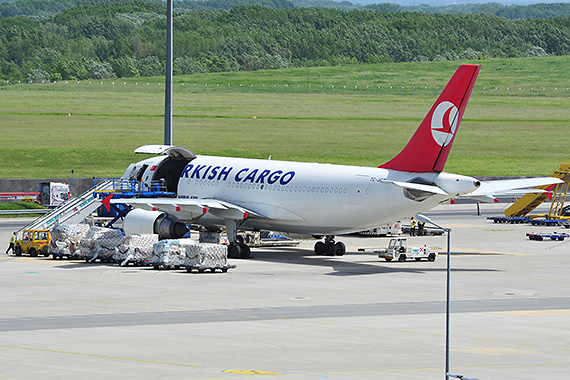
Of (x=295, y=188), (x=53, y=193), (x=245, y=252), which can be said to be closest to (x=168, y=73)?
(x=245, y=252)

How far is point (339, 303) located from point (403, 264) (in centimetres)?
1467

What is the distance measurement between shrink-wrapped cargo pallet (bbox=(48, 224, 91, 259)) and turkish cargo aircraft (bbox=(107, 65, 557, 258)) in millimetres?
2529

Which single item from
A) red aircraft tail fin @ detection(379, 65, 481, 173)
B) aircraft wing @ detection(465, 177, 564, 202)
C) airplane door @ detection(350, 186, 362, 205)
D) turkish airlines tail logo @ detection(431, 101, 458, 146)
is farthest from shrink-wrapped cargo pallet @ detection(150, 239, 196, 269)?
aircraft wing @ detection(465, 177, 564, 202)

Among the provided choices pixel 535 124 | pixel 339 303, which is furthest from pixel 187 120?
pixel 339 303

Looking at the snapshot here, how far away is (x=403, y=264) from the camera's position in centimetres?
5384

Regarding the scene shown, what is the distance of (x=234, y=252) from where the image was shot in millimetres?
56531

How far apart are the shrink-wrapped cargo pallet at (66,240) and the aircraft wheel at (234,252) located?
7.38m

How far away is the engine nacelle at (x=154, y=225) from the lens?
56.0 metres

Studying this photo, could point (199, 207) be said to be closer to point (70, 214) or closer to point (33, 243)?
point (70, 214)

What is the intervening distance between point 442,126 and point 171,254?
538 inches

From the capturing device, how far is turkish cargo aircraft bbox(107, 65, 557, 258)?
4966cm

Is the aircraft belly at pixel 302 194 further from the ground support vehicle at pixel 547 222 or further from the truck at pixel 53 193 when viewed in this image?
the ground support vehicle at pixel 547 222

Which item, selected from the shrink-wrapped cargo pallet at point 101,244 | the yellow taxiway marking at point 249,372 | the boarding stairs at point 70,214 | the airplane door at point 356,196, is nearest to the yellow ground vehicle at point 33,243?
the boarding stairs at point 70,214

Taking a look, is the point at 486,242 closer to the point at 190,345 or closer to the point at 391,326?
the point at 391,326
